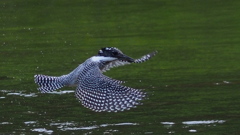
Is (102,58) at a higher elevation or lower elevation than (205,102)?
higher

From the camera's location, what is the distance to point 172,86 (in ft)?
64.4

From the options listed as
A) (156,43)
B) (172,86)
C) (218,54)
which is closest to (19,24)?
(156,43)

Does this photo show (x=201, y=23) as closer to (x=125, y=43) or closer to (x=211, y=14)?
(x=211, y=14)

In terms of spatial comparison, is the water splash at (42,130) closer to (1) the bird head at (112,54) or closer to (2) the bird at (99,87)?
(2) the bird at (99,87)

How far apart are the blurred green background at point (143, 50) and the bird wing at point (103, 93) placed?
4.28ft

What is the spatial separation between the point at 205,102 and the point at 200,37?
364 inches

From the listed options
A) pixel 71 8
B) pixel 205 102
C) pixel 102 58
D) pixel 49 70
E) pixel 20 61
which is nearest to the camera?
pixel 102 58

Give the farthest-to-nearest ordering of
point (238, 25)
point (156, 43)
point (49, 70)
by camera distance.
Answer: point (238, 25) → point (156, 43) → point (49, 70)

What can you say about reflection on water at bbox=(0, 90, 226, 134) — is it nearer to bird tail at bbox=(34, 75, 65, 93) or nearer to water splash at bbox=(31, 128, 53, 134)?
water splash at bbox=(31, 128, 53, 134)

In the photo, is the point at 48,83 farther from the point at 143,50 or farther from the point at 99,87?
the point at 143,50

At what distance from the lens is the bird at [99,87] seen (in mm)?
13727

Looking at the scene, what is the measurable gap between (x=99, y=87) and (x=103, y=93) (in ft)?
0.67

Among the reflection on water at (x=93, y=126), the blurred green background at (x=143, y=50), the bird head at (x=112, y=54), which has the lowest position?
the reflection on water at (x=93, y=126)

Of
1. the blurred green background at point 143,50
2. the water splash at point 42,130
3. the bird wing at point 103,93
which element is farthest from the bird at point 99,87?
the blurred green background at point 143,50
